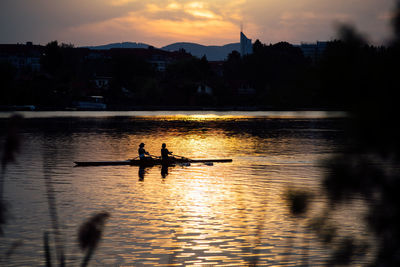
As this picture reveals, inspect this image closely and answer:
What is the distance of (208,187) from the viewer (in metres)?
32.7

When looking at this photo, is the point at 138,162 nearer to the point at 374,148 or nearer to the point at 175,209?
the point at 175,209

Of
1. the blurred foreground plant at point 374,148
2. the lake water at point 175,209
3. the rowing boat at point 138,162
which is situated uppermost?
the blurred foreground plant at point 374,148

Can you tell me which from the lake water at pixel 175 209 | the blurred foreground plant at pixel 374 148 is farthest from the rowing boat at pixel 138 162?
the blurred foreground plant at pixel 374 148

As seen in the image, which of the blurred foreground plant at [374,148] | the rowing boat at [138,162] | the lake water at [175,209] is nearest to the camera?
the blurred foreground plant at [374,148]

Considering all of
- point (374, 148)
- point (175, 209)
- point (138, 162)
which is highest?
point (374, 148)

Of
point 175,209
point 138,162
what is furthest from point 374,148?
point 138,162

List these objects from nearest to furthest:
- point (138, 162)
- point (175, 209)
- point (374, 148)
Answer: point (374, 148) → point (175, 209) → point (138, 162)

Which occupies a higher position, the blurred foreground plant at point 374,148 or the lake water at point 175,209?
the blurred foreground plant at point 374,148

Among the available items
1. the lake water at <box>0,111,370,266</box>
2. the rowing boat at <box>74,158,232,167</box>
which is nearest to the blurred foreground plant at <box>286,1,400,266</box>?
the lake water at <box>0,111,370,266</box>

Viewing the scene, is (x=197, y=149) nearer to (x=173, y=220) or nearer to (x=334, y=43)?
(x=173, y=220)

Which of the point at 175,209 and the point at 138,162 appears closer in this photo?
the point at 175,209

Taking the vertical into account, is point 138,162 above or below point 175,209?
above

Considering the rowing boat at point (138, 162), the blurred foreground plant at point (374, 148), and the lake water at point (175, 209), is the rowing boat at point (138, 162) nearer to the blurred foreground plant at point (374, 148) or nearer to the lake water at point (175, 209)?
the lake water at point (175, 209)

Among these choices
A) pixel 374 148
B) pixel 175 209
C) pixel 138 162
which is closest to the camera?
pixel 374 148
